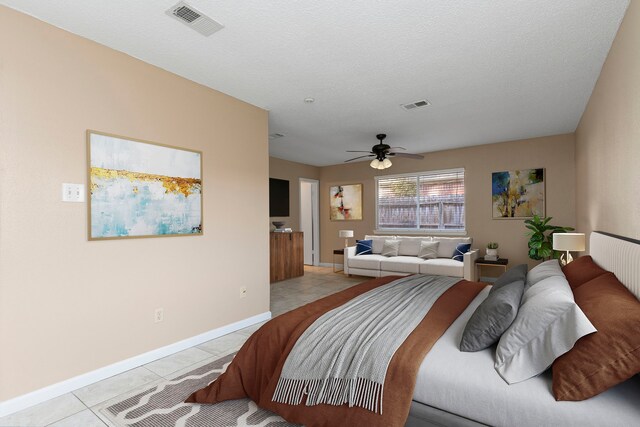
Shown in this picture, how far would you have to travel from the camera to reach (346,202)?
799cm

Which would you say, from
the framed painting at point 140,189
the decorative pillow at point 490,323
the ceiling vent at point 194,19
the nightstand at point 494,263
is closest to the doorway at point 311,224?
the nightstand at point 494,263

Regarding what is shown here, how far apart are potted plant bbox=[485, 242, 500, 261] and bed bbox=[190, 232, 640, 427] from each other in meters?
3.93

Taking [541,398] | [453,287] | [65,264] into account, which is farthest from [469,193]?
[65,264]

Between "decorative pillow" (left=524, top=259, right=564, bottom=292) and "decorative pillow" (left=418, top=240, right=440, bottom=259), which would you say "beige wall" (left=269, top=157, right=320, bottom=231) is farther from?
"decorative pillow" (left=524, top=259, right=564, bottom=292)

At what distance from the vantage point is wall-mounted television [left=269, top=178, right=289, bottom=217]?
707 cm

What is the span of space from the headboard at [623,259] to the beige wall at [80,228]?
3.29m

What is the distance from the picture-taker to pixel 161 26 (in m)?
2.35

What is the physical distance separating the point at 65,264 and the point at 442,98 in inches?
155

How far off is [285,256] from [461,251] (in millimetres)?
3361

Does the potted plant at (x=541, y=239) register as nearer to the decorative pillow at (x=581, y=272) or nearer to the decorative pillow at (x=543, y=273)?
the decorative pillow at (x=581, y=272)

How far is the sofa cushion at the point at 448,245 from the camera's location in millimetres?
6055

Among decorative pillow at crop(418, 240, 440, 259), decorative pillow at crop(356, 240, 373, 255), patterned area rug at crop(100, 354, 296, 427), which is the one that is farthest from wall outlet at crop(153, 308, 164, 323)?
decorative pillow at crop(418, 240, 440, 259)

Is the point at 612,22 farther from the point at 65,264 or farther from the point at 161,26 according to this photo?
the point at 65,264

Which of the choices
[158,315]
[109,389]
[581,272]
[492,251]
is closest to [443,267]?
[492,251]
